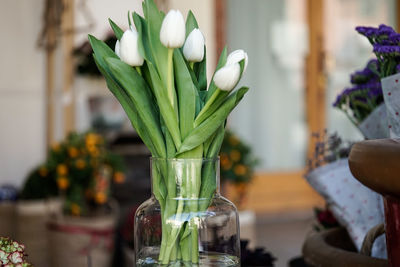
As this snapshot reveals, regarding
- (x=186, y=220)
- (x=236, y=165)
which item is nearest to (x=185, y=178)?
(x=186, y=220)

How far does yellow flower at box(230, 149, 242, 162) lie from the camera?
2.54 m

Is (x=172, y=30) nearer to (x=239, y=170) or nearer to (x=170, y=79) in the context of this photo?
(x=170, y=79)

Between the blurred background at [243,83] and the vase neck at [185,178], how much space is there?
1.75 metres

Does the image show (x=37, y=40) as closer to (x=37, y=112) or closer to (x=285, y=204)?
(x=37, y=112)

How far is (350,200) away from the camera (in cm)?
77

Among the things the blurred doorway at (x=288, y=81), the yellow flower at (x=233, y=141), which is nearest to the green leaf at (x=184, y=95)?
the yellow flower at (x=233, y=141)

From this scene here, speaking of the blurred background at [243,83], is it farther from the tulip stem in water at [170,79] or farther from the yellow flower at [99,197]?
the tulip stem in water at [170,79]

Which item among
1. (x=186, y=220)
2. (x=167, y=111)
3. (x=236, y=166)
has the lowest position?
(x=236, y=166)

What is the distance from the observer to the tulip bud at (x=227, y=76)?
0.52 meters

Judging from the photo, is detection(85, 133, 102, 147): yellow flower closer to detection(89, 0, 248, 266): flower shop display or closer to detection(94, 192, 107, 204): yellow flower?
detection(94, 192, 107, 204): yellow flower

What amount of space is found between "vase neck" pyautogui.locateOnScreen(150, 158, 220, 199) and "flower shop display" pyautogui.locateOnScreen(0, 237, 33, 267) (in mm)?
144

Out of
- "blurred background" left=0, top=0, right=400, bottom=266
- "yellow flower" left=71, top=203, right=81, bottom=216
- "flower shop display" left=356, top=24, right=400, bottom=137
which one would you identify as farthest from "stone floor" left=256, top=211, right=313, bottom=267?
"flower shop display" left=356, top=24, right=400, bottom=137

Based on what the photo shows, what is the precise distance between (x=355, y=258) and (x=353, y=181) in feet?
0.56

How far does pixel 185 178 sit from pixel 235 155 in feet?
6.65
